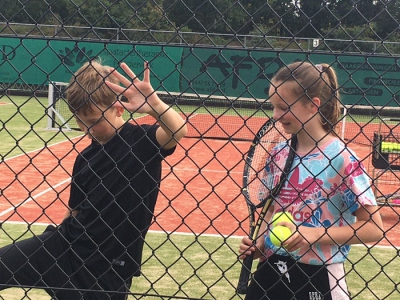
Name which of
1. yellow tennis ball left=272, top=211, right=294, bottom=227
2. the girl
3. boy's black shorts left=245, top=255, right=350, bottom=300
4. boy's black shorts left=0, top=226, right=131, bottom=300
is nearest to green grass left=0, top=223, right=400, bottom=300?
boy's black shorts left=0, top=226, right=131, bottom=300

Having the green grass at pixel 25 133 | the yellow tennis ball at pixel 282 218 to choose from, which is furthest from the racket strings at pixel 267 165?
the green grass at pixel 25 133

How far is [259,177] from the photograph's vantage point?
2.98 m

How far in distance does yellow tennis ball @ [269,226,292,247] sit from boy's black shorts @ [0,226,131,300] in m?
0.75

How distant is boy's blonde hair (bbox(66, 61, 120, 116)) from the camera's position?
282 cm

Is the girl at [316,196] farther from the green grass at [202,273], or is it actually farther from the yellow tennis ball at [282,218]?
the green grass at [202,273]

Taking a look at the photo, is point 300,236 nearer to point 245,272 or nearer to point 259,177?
point 245,272

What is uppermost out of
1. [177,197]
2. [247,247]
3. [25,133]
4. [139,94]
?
[139,94]

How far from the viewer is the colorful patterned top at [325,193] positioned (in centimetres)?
253

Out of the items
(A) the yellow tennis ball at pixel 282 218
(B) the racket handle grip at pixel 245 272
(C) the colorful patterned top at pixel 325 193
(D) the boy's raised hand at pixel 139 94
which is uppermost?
Result: (D) the boy's raised hand at pixel 139 94

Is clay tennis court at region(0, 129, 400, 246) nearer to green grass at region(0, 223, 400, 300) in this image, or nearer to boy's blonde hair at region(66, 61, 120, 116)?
green grass at region(0, 223, 400, 300)

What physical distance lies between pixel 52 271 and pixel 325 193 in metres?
1.28

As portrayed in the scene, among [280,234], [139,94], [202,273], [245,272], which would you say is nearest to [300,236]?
[280,234]

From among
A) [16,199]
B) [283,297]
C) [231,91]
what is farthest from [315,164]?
[231,91]

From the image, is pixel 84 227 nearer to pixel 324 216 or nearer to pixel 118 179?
pixel 118 179
